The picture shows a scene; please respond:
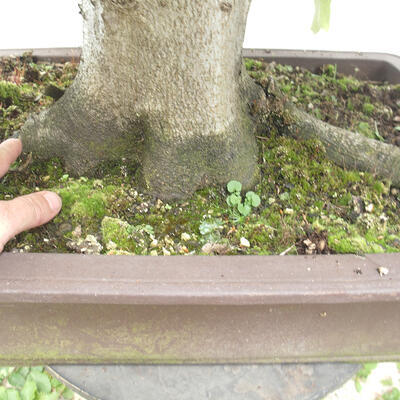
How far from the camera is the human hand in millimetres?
949

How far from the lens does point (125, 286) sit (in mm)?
834

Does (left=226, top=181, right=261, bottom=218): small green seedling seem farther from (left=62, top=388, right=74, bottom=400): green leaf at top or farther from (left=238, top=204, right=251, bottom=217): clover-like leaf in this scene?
(left=62, top=388, right=74, bottom=400): green leaf at top

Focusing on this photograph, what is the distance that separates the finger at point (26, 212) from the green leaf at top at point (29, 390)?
66 cm

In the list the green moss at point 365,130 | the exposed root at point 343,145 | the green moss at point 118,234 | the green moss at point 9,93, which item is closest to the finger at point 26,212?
the green moss at point 118,234

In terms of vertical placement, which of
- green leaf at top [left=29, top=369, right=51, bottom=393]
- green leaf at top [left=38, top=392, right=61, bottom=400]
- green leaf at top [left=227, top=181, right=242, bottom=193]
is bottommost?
green leaf at top [left=38, top=392, right=61, bottom=400]

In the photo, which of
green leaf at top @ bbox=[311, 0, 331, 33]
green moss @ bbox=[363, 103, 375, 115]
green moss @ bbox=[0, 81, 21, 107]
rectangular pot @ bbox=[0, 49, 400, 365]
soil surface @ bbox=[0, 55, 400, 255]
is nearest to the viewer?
rectangular pot @ bbox=[0, 49, 400, 365]

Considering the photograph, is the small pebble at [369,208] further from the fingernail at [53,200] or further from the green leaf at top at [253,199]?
the fingernail at [53,200]

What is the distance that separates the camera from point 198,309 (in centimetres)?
91

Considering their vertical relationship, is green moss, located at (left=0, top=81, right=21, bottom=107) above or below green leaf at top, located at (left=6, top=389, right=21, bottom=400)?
above

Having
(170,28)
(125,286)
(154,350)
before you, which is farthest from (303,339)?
(170,28)

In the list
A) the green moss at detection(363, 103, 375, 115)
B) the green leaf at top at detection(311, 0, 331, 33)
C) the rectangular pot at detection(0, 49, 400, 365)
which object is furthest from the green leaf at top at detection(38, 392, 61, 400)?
the green moss at detection(363, 103, 375, 115)

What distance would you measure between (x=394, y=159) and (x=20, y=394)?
1.52 m

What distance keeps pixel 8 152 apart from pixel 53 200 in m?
0.26

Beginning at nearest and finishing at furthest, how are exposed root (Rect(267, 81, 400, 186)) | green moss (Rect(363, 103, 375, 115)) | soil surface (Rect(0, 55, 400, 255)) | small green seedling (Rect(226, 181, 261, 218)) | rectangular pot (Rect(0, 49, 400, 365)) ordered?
rectangular pot (Rect(0, 49, 400, 365)) < soil surface (Rect(0, 55, 400, 255)) < small green seedling (Rect(226, 181, 261, 218)) < exposed root (Rect(267, 81, 400, 186)) < green moss (Rect(363, 103, 375, 115))
